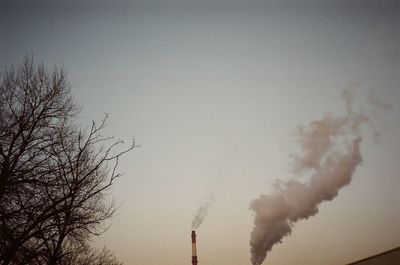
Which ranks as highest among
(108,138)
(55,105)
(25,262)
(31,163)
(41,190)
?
(55,105)

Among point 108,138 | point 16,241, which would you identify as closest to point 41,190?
point 16,241

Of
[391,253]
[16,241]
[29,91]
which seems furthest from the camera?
[391,253]

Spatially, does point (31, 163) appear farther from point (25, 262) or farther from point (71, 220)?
point (25, 262)

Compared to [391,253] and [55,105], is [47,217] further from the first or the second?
[391,253]

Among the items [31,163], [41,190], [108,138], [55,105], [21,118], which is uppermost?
[55,105]

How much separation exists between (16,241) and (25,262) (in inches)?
38.7

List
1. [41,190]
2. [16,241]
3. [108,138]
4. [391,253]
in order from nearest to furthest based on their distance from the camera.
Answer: [16,241], [41,190], [108,138], [391,253]

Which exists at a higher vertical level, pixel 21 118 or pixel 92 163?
pixel 21 118

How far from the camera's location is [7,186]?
21.7 feet

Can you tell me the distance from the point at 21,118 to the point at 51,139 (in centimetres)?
106

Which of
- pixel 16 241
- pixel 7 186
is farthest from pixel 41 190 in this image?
pixel 16 241

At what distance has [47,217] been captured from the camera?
6418mm

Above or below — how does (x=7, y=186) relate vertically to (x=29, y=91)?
below

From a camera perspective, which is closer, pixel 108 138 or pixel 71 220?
pixel 71 220
